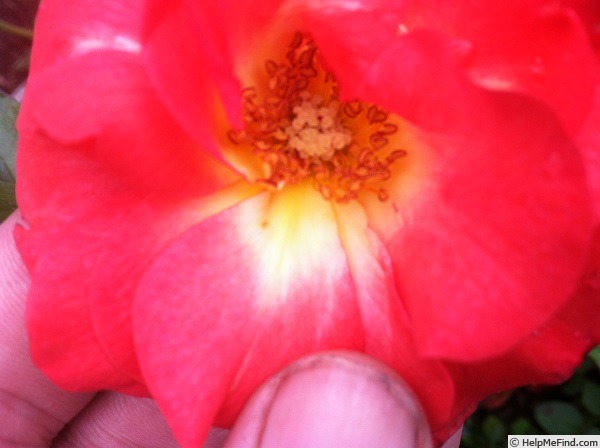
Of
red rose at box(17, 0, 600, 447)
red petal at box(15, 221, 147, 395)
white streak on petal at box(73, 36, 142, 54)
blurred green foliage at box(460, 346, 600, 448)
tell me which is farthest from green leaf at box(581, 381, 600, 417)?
white streak on petal at box(73, 36, 142, 54)

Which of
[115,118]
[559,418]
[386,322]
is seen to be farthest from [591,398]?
[115,118]

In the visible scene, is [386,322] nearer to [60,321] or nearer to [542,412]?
[60,321]

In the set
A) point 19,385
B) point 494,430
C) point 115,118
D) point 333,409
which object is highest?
point 115,118

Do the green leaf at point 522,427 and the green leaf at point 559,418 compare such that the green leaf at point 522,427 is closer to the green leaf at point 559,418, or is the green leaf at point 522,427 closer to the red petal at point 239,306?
the green leaf at point 559,418

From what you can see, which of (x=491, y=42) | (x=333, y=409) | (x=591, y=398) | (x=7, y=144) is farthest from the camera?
(x=591, y=398)

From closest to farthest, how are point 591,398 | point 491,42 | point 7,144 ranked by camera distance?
point 491,42 → point 7,144 → point 591,398

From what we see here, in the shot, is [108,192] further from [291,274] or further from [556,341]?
[556,341]

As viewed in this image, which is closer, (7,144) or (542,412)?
(7,144)
